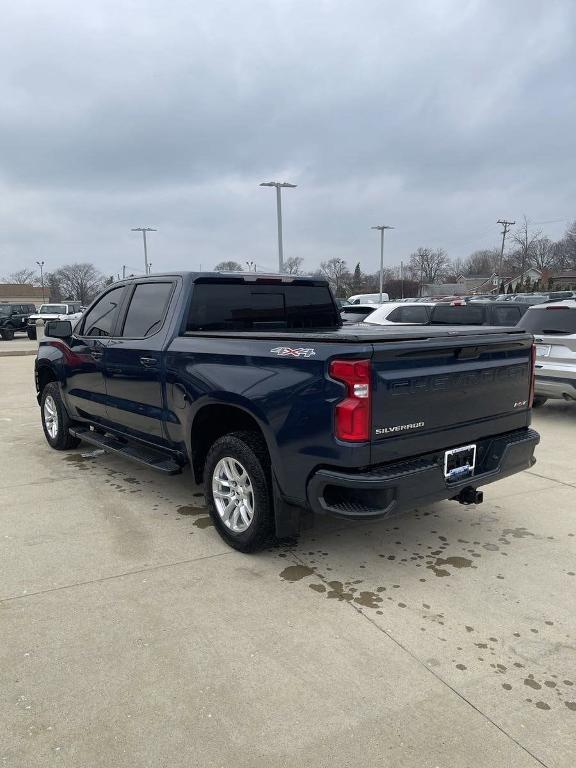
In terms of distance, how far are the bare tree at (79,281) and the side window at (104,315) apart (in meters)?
100

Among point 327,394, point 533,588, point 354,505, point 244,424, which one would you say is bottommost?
point 533,588

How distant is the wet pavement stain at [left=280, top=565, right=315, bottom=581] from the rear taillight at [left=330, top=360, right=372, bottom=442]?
1.08 meters

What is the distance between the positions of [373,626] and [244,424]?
1506 millimetres

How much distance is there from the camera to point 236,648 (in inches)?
113

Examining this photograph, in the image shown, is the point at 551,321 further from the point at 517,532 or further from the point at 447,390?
the point at 447,390

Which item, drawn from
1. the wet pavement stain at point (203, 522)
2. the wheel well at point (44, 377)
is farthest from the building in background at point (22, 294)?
the wet pavement stain at point (203, 522)

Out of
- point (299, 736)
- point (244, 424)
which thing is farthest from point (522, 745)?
point (244, 424)

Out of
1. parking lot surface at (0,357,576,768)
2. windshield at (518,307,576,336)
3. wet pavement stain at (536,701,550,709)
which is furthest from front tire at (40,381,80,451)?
windshield at (518,307,576,336)

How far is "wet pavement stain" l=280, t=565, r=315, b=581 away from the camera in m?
3.61

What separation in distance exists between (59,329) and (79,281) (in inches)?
4058

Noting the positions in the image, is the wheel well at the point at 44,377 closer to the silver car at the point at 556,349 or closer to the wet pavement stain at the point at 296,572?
the wet pavement stain at the point at 296,572

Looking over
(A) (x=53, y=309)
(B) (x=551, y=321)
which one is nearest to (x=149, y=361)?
(B) (x=551, y=321)

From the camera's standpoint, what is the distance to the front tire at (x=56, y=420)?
655 cm

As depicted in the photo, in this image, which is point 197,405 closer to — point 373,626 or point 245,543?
point 245,543
